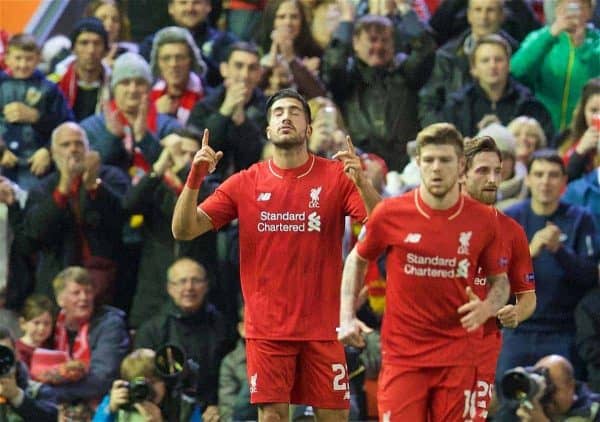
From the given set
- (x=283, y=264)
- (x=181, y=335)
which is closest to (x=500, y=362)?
(x=181, y=335)

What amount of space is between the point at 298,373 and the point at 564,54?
4.86m

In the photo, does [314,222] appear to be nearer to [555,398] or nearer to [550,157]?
[555,398]

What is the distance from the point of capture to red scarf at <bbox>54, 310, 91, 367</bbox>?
11.5 meters

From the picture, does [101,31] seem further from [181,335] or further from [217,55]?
[181,335]

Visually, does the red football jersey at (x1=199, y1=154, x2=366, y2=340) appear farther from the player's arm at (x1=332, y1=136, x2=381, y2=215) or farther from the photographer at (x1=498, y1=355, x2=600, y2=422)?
the photographer at (x1=498, y1=355, x2=600, y2=422)

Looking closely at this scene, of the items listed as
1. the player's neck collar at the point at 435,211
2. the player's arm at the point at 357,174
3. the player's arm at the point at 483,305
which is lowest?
the player's arm at the point at 483,305

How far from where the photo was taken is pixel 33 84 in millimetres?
12641

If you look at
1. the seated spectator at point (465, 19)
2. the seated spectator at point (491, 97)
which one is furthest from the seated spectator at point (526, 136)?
the seated spectator at point (465, 19)

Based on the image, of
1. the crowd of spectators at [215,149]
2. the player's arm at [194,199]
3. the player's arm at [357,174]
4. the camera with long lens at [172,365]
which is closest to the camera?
the player's arm at [357,174]

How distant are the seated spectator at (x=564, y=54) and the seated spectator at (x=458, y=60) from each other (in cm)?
33

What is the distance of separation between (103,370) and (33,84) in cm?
263

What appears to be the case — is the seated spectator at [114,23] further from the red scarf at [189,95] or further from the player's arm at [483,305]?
the player's arm at [483,305]

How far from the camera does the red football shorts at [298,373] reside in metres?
8.77

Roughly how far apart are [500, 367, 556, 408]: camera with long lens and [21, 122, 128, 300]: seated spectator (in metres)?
3.29
